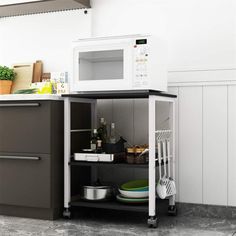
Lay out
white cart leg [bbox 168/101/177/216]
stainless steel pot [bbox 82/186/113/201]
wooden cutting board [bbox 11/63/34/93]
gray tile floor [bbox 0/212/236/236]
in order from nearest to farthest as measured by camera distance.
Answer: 1. gray tile floor [bbox 0/212/236/236]
2. stainless steel pot [bbox 82/186/113/201]
3. white cart leg [bbox 168/101/177/216]
4. wooden cutting board [bbox 11/63/34/93]

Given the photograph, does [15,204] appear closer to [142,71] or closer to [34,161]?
[34,161]

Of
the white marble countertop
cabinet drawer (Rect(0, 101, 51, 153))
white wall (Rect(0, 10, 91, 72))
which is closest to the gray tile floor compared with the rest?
cabinet drawer (Rect(0, 101, 51, 153))

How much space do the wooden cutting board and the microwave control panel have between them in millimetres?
1160

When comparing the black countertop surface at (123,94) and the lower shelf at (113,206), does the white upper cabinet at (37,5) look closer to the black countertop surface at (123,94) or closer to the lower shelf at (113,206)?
the black countertop surface at (123,94)

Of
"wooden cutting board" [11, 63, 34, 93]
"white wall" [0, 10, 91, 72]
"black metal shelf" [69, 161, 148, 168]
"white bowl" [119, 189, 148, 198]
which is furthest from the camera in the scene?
"wooden cutting board" [11, 63, 34, 93]

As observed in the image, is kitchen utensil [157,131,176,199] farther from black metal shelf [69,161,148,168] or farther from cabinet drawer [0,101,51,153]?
cabinet drawer [0,101,51,153]

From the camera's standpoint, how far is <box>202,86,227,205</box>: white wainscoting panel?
11.4 ft

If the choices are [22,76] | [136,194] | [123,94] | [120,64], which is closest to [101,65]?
[120,64]

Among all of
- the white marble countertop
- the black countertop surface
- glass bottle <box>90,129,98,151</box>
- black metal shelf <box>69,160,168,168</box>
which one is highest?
the black countertop surface

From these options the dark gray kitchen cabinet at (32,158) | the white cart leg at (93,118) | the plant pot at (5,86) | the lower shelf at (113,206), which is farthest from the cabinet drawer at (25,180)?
the plant pot at (5,86)

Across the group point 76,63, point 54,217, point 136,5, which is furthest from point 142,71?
point 54,217

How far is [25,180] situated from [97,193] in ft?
1.66

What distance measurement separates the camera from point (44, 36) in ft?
13.4

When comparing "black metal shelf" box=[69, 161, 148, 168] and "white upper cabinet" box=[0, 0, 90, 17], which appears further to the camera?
"white upper cabinet" box=[0, 0, 90, 17]
